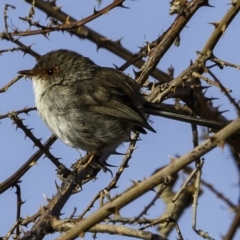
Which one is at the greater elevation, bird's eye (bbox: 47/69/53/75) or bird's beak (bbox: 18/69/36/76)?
bird's eye (bbox: 47/69/53/75)

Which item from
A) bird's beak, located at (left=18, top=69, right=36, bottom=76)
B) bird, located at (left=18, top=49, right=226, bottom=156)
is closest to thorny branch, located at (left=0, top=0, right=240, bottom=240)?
bird, located at (left=18, top=49, right=226, bottom=156)

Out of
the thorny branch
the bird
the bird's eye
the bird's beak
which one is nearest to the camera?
the thorny branch

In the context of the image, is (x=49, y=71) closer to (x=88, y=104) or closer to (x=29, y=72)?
(x=29, y=72)

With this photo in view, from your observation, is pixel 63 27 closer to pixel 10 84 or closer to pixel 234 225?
pixel 10 84

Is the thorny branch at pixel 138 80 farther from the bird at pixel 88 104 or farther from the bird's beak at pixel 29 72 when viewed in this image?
the bird's beak at pixel 29 72

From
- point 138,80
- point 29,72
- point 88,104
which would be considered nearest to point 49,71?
point 29,72

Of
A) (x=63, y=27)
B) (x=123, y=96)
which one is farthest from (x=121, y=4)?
(x=123, y=96)

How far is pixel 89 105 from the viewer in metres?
6.09

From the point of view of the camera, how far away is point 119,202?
2621mm

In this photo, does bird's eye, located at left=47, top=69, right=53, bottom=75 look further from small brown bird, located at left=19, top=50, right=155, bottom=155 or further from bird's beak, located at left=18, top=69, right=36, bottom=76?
bird's beak, located at left=18, top=69, right=36, bottom=76

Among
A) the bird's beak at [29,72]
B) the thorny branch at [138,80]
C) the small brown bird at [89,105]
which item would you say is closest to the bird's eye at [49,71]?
the small brown bird at [89,105]

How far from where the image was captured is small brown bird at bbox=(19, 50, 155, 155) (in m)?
5.90

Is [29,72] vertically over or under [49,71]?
under

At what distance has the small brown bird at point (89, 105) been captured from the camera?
19.4 ft
